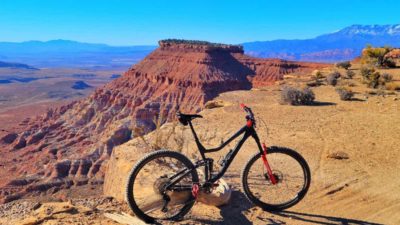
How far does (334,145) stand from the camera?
9.60 m

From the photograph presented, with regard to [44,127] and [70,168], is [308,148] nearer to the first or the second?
[70,168]

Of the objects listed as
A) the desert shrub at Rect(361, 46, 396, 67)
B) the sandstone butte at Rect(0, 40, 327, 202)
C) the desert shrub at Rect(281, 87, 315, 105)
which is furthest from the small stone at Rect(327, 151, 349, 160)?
the sandstone butte at Rect(0, 40, 327, 202)

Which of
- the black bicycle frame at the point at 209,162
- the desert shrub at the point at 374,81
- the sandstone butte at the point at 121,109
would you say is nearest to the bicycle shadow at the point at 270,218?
the black bicycle frame at the point at 209,162

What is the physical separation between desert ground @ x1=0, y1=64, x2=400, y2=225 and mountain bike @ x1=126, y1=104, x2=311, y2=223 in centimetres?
18

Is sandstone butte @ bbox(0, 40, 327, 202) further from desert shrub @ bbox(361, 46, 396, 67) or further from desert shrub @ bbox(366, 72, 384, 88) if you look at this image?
desert shrub @ bbox(366, 72, 384, 88)

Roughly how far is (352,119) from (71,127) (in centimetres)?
4896

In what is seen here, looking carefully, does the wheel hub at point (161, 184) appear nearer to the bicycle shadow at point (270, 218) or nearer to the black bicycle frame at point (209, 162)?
the black bicycle frame at point (209, 162)

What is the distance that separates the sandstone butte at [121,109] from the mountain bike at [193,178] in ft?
94.3

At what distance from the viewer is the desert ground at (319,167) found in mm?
5738

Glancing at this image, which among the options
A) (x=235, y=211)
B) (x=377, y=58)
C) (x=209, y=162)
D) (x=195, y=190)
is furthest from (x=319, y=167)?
(x=377, y=58)

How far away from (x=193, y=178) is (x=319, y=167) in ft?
11.2

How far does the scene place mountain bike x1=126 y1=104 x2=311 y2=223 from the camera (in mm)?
5332

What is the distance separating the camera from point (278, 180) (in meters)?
6.10

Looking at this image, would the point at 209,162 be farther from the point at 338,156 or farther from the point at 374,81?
the point at 374,81
